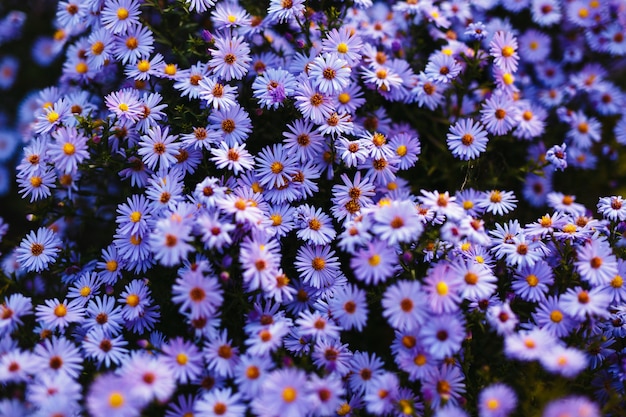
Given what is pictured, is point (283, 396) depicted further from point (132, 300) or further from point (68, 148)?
point (68, 148)

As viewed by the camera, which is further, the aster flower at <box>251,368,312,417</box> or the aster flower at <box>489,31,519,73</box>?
the aster flower at <box>489,31,519,73</box>

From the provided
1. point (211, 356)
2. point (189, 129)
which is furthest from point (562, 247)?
point (189, 129)

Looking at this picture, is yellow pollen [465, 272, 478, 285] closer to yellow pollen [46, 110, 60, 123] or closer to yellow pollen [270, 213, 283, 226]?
yellow pollen [270, 213, 283, 226]

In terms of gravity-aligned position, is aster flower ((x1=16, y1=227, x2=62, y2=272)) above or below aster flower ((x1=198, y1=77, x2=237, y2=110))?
below

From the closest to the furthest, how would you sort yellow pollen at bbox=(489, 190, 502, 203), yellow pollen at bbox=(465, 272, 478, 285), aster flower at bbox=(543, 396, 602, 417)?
aster flower at bbox=(543, 396, 602, 417) → yellow pollen at bbox=(465, 272, 478, 285) → yellow pollen at bbox=(489, 190, 502, 203)

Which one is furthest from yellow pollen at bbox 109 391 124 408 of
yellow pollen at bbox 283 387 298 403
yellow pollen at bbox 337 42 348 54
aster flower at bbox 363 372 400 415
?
yellow pollen at bbox 337 42 348 54
